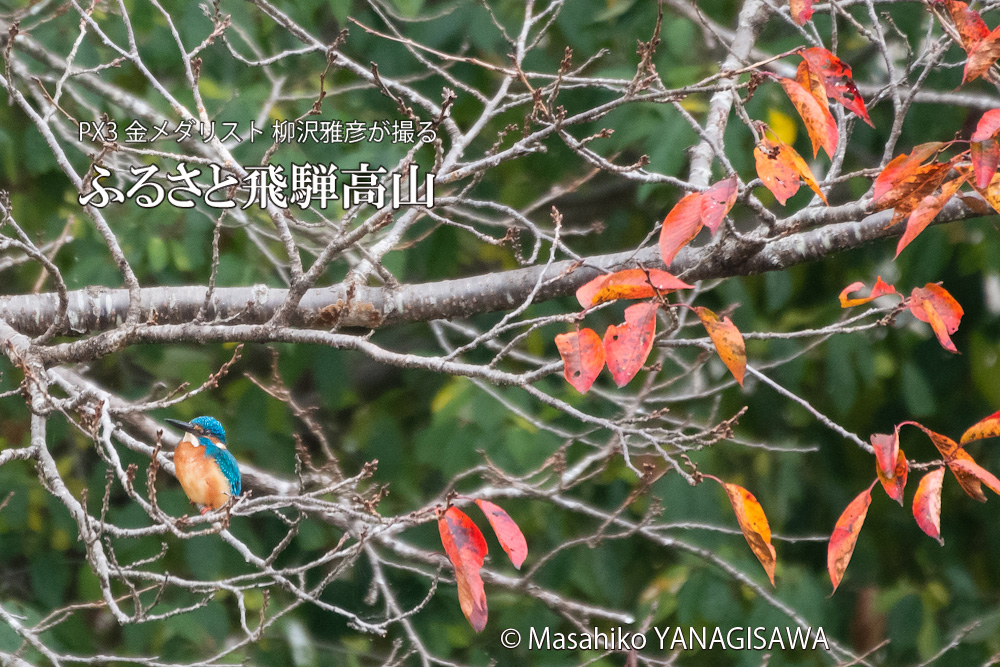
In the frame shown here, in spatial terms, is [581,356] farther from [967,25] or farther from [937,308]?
[967,25]

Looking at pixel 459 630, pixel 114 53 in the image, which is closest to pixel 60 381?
pixel 114 53

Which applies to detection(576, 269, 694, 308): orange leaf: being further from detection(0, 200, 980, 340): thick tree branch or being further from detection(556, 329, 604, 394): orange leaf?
detection(0, 200, 980, 340): thick tree branch

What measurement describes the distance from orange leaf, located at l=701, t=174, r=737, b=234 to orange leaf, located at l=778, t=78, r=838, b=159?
169mm

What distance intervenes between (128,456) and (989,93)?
333cm

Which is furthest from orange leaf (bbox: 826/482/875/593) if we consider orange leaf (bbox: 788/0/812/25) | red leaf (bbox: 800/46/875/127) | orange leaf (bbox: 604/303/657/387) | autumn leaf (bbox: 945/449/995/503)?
orange leaf (bbox: 788/0/812/25)

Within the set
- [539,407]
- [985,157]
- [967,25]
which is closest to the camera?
[985,157]

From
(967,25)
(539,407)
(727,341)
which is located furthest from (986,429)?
(539,407)

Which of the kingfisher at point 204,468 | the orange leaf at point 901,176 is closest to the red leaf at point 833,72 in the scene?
the orange leaf at point 901,176

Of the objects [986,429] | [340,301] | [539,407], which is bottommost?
[539,407]

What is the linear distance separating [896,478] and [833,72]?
28.6 inches

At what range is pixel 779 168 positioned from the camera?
152 cm

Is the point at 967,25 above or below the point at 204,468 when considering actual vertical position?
above

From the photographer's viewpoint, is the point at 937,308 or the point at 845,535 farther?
the point at 937,308

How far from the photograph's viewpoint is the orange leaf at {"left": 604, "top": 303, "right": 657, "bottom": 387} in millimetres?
1396
